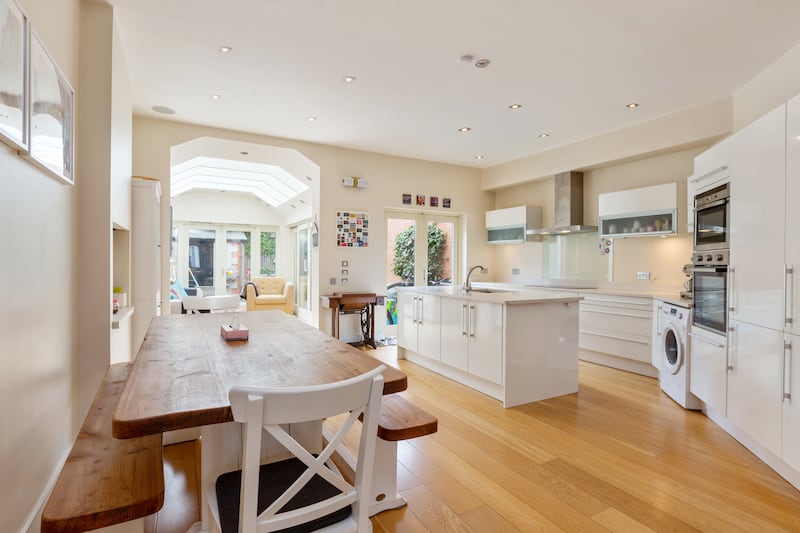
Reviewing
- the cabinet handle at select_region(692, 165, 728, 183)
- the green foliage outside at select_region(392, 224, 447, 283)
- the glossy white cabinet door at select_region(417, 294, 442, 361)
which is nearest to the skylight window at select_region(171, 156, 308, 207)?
the green foliage outside at select_region(392, 224, 447, 283)

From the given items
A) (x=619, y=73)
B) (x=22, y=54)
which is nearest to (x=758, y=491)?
(x=619, y=73)

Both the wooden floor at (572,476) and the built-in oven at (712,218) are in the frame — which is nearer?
the wooden floor at (572,476)

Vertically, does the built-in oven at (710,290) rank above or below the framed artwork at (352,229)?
below

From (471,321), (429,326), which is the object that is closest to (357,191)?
(429,326)

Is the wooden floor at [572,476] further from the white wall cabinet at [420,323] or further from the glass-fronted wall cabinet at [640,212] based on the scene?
the glass-fronted wall cabinet at [640,212]

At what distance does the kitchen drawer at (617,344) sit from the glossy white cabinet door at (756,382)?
Result: 164 cm

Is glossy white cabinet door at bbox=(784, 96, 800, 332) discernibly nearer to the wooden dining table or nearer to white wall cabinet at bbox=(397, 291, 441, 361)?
the wooden dining table

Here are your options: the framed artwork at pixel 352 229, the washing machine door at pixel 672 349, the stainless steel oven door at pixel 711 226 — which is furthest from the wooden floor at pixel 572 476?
the framed artwork at pixel 352 229

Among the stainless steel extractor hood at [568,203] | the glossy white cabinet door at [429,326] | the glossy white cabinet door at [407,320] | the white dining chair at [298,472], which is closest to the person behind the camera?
the white dining chair at [298,472]

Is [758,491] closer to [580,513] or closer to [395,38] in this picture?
[580,513]

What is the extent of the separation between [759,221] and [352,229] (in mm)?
4485

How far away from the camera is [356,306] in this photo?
5.62 m

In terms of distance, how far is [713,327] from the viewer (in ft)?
9.58

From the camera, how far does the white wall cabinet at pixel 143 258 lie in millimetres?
3775
